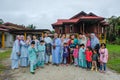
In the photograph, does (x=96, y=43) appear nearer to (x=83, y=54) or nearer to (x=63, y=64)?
(x=83, y=54)

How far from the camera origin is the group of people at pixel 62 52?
416 inches

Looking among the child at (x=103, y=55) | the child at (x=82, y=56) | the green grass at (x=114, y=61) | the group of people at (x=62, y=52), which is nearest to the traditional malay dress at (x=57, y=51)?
the group of people at (x=62, y=52)

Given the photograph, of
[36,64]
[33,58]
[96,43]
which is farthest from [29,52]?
[96,43]

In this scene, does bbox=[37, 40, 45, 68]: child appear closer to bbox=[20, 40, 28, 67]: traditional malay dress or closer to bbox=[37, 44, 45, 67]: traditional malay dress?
bbox=[37, 44, 45, 67]: traditional malay dress

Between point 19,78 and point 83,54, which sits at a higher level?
point 83,54

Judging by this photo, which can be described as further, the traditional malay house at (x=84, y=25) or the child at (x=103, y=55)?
the traditional malay house at (x=84, y=25)

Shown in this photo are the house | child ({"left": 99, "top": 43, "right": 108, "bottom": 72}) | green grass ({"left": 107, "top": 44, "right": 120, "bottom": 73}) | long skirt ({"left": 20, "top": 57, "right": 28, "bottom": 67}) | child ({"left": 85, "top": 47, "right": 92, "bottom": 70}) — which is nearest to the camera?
child ({"left": 99, "top": 43, "right": 108, "bottom": 72})

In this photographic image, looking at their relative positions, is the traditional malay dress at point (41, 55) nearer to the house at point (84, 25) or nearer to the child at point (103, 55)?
the child at point (103, 55)

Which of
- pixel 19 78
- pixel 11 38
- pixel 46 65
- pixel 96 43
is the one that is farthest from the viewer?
pixel 11 38

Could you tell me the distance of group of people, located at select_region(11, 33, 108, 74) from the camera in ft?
34.7

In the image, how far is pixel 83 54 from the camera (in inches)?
435

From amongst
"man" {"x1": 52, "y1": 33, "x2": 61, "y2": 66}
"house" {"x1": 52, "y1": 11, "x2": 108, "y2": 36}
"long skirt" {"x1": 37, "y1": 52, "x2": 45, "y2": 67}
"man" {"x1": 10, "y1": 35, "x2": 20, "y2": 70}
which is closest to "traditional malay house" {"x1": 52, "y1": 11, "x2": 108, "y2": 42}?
"house" {"x1": 52, "y1": 11, "x2": 108, "y2": 36}

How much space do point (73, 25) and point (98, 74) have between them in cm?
2406

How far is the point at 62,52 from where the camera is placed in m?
11.8
